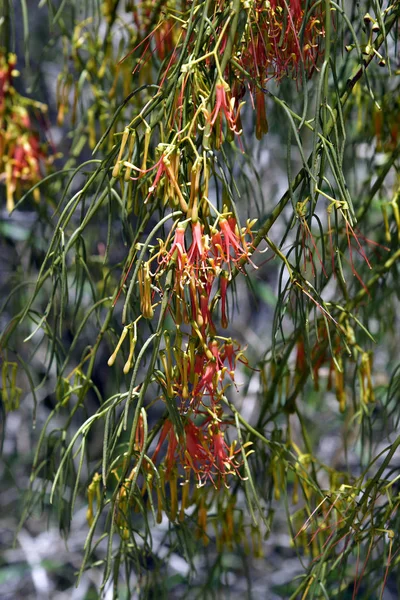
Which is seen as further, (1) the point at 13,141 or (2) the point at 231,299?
(2) the point at 231,299

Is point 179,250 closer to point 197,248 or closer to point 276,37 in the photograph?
point 197,248

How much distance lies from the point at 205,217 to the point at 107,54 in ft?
1.81

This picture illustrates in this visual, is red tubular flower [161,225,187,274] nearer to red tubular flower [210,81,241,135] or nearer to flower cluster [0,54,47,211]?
red tubular flower [210,81,241,135]

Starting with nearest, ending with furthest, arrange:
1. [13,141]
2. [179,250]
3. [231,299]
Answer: [179,250]
[13,141]
[231,299]

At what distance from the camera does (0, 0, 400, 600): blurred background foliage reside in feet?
2.03

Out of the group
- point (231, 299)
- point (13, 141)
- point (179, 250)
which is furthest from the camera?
point (231, 299)


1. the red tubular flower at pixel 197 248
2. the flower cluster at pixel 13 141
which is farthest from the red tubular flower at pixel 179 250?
the flower cluster at pixel 13 141

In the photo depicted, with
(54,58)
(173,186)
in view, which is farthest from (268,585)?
(173,186)

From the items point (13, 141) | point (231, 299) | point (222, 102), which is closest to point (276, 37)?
point (222, 102)

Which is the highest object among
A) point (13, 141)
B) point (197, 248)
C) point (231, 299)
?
point (197, 248)

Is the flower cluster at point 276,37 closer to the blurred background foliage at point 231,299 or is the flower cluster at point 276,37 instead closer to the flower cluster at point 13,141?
the blurred background foliage at point 231,299

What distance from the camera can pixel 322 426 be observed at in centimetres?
195

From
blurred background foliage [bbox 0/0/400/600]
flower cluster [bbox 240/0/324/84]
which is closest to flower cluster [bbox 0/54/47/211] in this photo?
blurred background foliage [bbox 0/0/400/600]

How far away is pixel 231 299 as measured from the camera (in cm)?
131
